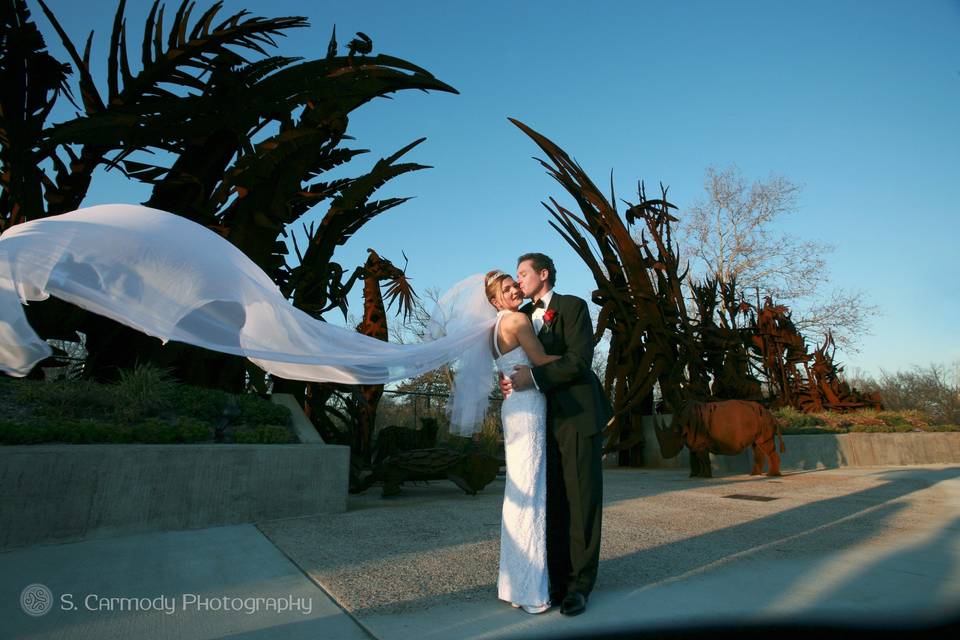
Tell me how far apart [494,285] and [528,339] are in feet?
1.40

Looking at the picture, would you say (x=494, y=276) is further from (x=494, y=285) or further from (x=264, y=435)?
(x=264, y=435)

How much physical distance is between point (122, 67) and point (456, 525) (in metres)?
9.22

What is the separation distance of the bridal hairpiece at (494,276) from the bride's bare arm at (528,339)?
27 centimetres

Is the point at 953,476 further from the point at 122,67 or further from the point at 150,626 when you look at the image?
the point at 122,67

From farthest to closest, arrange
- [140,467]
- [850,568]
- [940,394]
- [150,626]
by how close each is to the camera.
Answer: [940,394] < [140,467] < [850,568] < [150,626]

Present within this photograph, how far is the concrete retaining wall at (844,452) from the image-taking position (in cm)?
1075

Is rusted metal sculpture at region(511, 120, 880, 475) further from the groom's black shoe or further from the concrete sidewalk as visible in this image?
the groom's black shoe

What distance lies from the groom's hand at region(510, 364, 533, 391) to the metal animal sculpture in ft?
21.9

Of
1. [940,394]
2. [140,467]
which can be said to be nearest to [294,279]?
[140,467]

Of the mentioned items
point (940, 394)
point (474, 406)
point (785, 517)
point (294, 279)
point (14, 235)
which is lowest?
point (785, 517)

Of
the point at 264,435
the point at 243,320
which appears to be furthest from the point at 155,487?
the point at 243,320

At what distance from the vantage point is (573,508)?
307cm

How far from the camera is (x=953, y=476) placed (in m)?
9.11

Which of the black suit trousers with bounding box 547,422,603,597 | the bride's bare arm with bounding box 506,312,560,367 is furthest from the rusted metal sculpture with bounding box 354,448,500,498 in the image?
the bride's bare arm with bounding box 506,312,560,367
